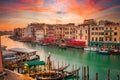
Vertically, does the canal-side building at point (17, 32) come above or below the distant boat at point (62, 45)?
above

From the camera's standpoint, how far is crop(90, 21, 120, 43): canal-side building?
601 cm

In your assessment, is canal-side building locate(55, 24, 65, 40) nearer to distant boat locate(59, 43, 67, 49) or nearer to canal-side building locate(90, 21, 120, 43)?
distant boat locate(59, 43, 67, 49)

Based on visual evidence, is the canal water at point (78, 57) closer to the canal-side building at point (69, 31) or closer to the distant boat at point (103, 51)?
the distant boat at point (103, 51)

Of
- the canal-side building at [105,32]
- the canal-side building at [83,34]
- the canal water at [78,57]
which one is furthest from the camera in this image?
the canal-side building at [83,34]

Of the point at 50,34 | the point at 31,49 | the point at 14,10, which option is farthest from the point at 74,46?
the point at 14,10

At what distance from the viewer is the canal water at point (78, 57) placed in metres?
5.90

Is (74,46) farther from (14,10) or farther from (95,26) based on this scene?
(14,10)

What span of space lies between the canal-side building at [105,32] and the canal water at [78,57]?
51 cm

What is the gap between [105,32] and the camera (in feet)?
20.1

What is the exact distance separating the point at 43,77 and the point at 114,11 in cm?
264

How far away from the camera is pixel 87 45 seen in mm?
6418

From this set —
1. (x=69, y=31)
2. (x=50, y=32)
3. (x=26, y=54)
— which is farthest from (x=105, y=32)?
(x=26, y=54)

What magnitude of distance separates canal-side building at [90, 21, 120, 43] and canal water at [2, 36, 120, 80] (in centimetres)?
51

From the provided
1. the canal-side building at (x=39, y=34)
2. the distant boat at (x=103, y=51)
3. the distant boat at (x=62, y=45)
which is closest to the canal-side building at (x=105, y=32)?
the distant boat at (x=103, y=51)
